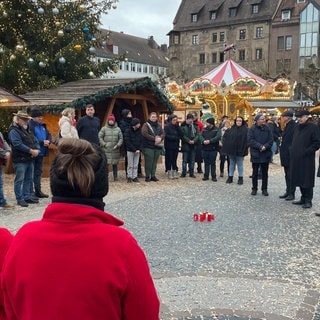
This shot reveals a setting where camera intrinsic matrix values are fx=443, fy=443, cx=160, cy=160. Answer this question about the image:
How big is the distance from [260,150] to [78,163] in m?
8.42

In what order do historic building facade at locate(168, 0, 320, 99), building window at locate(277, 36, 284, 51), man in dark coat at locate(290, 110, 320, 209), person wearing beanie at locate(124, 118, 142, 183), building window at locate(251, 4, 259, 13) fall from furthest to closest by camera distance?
building window at locate(251, 4, 259, 13) < building window at locate(277, 36, 284, 51) < historic building facade at locate(168, 0, 320, 99) < person wearing beanie at locate(124, 118, 142, 183) < man in dark coat at locate(290, 110, 320, 209)

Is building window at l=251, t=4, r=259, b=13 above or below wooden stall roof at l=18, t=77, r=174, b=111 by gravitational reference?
above

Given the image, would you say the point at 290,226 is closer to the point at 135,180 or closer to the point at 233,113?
the point at 135,180

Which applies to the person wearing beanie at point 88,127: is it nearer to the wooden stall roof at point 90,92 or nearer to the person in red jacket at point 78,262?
the wooden stall roof at point 90,92

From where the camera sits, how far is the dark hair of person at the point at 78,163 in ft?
5.79

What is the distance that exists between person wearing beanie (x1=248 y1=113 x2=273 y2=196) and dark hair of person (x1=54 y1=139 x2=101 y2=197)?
327 inches

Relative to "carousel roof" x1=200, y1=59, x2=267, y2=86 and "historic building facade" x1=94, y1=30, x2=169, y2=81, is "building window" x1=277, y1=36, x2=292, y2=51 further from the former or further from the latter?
"carousel roof" x1=200, y1=59, x2=267, y2=86

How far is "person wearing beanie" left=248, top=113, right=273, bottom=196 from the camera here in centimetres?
981

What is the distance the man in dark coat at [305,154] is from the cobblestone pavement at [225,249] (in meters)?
0.49

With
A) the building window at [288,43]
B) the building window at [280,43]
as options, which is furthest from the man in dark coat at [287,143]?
the building window at [280,43]

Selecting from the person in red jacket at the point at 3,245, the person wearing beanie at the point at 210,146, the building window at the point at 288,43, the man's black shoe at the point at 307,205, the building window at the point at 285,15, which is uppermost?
the building window at the point at 285,15

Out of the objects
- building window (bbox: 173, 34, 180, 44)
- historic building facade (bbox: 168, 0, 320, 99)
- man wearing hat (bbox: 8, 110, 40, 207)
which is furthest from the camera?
building window (bbox: 173, 34, 180, 44)

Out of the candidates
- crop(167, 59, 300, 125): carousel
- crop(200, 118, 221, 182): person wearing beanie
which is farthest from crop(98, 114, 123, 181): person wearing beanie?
crop(167, 59, 300, 125): carousel

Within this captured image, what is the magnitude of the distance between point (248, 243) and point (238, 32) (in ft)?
189
